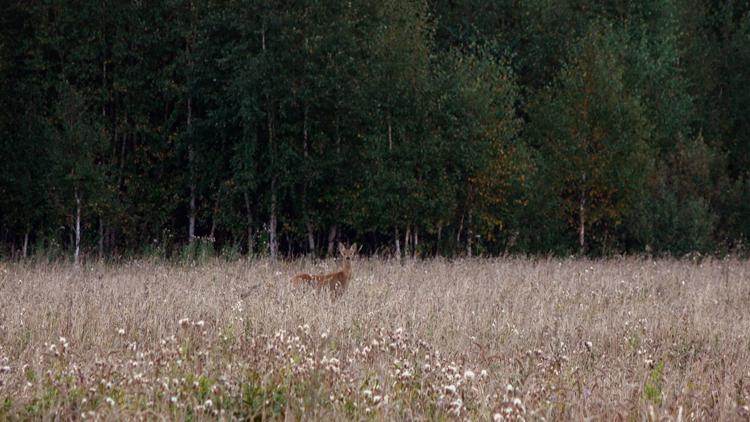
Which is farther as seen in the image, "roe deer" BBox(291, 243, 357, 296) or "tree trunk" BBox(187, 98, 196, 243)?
"tree trunk" BBox(187, 98, 196, 243)

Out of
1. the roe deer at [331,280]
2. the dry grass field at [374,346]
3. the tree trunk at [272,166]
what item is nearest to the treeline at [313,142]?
the tree trunk at [272,166]

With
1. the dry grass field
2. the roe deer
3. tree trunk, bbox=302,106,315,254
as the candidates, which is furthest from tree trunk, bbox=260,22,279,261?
the roe deer

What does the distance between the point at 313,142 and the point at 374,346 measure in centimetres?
2128

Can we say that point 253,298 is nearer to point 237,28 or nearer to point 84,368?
point 84,368

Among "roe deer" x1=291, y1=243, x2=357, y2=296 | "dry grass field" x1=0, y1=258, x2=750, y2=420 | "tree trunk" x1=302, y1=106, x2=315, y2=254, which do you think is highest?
"tree trunk" x1=302, y1=106, x2=315, y2=254

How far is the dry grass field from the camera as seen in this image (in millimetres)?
6176

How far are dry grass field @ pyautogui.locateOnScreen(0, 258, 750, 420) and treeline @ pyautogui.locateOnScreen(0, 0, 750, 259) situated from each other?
10.4 metres

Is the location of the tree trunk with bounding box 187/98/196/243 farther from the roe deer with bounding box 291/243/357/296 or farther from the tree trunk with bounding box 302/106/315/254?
the roe deer with bounding box 291/243/357/296

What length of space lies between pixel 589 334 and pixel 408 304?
2636 mm

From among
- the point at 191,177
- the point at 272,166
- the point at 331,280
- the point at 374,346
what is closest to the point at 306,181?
the point at 272,166

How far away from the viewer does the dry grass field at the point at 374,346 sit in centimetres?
618

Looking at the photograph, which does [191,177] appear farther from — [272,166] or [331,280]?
[331,280]

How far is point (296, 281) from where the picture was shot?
43.9ft

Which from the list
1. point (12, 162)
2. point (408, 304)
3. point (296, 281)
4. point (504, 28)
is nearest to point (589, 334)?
point (408, 304)
